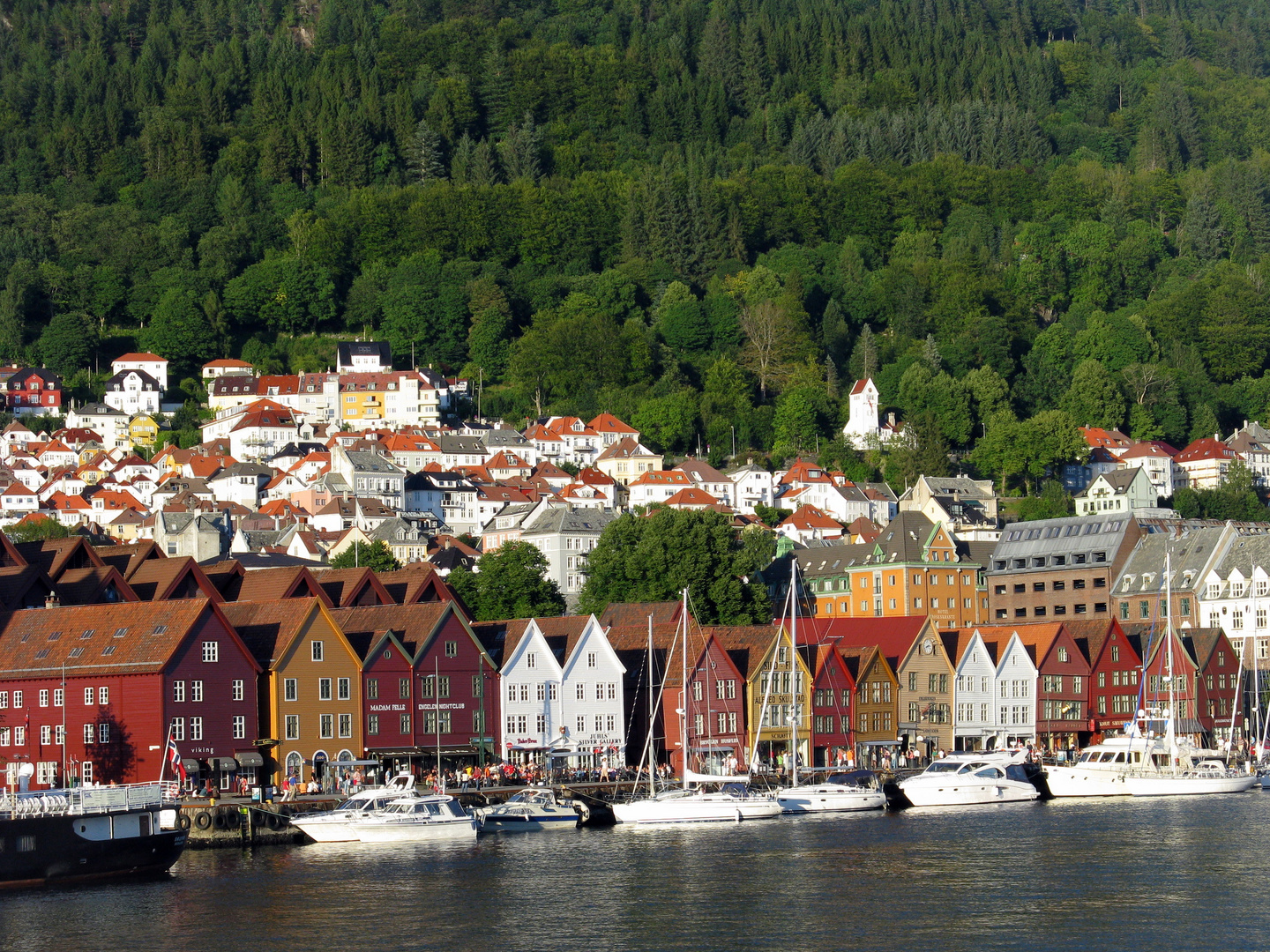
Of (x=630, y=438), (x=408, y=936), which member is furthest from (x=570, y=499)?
(x=408, y=936)

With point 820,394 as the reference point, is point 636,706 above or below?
below

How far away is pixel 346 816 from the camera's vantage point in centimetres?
6638

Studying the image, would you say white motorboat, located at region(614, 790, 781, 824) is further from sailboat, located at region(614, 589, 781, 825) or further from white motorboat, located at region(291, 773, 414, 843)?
white motorboat, located at region(291, 773, 414, 843)

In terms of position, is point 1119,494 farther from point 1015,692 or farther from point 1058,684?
point 1015,692

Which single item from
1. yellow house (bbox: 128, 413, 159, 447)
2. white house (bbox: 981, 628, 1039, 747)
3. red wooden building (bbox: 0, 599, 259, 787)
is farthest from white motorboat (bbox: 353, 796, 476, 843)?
yellow house (bbox: 128, 413, 159, 447)

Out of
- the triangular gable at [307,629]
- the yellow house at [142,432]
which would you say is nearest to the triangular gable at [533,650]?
the triangular gable at [307,629]

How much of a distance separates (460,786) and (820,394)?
378ft

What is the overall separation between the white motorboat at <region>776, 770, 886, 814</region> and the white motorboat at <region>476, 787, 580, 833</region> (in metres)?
8.70

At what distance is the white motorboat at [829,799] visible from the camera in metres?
75.4

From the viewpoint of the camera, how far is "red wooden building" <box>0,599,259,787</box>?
69.4 meters

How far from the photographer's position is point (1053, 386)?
193 meters

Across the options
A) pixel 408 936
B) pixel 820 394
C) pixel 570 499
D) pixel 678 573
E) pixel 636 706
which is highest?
pixel 820 394

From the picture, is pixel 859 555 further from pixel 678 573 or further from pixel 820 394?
pixel 820 394

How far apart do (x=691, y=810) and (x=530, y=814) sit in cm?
596
